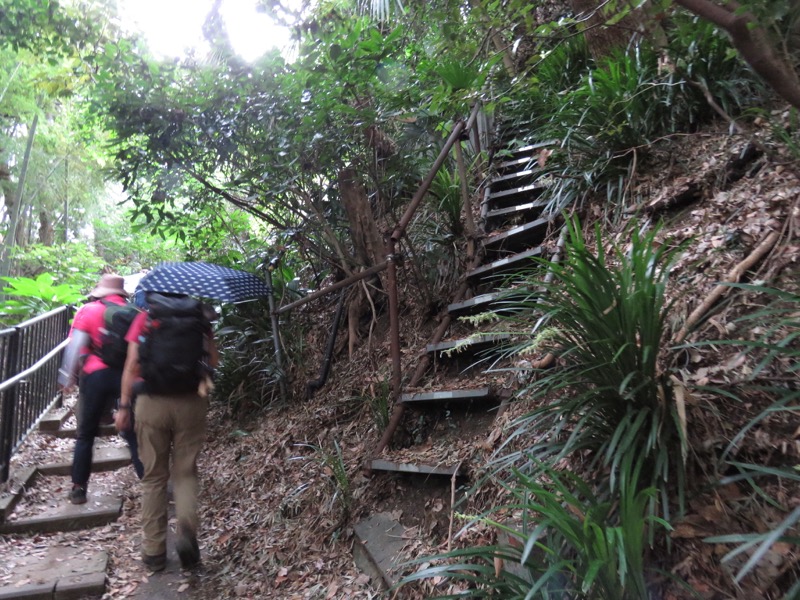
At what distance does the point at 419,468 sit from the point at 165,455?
1.58 m

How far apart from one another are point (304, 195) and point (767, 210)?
3.68m

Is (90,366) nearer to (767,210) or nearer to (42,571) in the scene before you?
(42,571)

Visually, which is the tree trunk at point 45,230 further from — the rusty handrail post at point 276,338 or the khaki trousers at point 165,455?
the khaki trousers at point 165,455

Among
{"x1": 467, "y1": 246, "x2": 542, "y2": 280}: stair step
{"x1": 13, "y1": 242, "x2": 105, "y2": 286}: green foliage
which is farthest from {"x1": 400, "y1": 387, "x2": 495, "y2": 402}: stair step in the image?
{"x1": 13, "y1": 242, "x2": 105, "y2": 286}: green foliage

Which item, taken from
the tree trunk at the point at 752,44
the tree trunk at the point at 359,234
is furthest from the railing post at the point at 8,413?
the tree trunk at the point at 752,44

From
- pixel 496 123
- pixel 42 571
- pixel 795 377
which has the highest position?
pixel 496 123

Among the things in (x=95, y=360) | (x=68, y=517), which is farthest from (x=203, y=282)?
(x=68, y=517)

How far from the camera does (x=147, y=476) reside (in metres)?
3.46

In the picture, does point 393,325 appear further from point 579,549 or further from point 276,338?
point 579,549

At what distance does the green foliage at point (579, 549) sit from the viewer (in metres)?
1.70

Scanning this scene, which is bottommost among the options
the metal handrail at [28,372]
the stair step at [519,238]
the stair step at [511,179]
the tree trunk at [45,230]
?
the metal handrail at [28,372]

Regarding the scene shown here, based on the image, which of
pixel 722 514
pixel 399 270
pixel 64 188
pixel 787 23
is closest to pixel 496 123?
pixel 399 270

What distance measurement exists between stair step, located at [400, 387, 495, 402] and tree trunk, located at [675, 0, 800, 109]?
1927mm

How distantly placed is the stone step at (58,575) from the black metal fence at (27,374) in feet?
2.96
